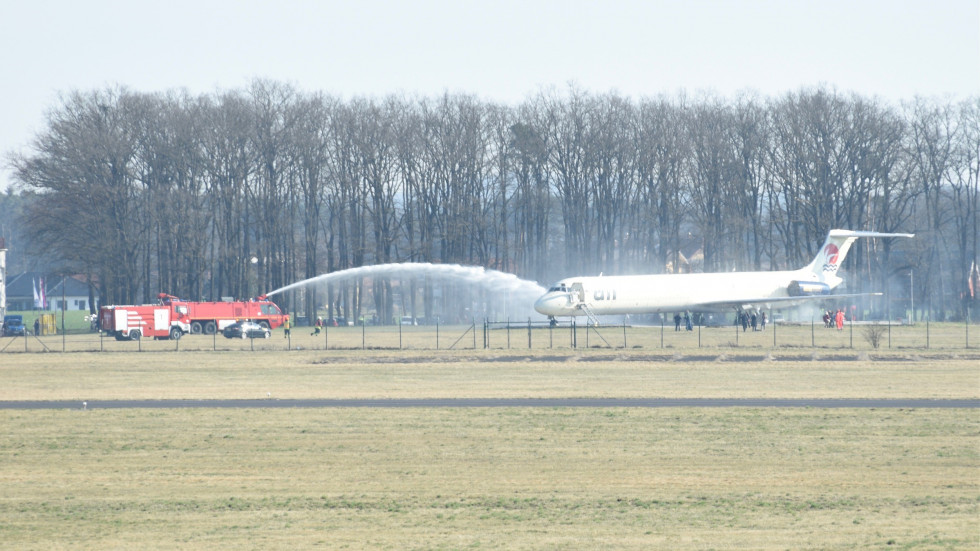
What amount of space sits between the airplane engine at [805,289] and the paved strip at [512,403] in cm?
5353

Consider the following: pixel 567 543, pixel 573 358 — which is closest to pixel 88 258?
pixel 573 358

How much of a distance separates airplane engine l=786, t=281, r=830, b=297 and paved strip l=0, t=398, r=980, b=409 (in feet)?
176

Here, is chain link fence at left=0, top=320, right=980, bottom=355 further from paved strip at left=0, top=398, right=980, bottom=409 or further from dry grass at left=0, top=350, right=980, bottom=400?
paved strip at left=0, top=398, right=980, bottom=409

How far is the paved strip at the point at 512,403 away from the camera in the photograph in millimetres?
30344

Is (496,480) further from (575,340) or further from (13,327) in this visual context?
(13,327)

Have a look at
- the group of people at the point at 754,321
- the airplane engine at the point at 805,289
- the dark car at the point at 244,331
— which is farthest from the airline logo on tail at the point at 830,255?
the dark car at the point at 244,331

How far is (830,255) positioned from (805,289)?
5673mm

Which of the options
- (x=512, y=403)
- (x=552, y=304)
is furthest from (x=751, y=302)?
(x=512, y=403)

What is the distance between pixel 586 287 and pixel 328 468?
5465 centimetres

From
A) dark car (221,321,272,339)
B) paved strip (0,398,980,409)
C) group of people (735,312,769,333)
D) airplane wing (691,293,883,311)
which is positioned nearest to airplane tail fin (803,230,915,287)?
airplane wing (691,293,883,311)

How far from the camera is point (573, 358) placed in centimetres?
4909

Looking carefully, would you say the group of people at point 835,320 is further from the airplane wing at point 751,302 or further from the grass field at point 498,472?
the grass field at point 498,472

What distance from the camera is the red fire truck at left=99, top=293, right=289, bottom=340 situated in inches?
2874

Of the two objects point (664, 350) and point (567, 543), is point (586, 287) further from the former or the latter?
point (567, 543)
